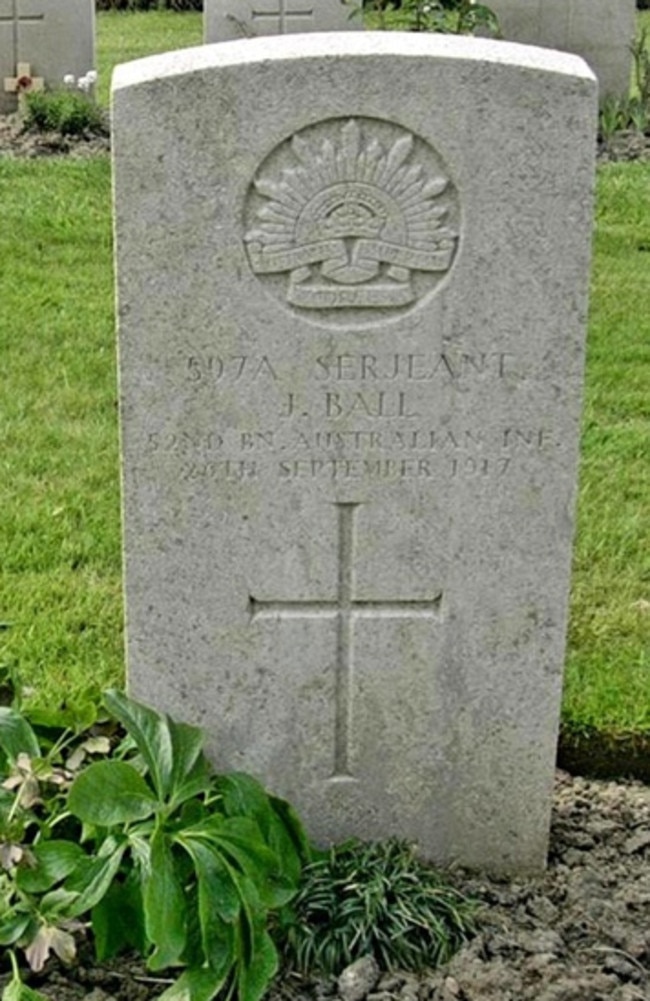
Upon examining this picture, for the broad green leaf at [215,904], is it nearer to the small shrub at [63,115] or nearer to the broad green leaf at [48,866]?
the broad green leaf at [48,866]

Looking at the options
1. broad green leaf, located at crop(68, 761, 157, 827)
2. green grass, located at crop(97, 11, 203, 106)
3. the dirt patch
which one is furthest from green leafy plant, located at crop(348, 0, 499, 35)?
broad green leaf, located at crop(68, 761, 157, 827)

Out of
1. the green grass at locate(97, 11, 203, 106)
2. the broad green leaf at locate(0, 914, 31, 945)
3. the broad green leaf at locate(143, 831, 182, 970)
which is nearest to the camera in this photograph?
the broad green leaf at locate(143, 831, 182, 970)

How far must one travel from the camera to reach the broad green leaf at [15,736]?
3.23 meters

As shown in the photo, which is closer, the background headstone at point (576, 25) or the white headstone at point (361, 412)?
the white headstone at point (361, 412)

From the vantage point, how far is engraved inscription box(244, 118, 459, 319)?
9.93 ft

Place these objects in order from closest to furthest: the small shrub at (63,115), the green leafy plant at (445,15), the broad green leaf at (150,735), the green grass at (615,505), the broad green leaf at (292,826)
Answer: the broad green leaf at (150,735) < the broad green leaf at (292,826) < the green grass at (615,505) < the green leafy plant at (445,15) < the small shrub at (63,115)

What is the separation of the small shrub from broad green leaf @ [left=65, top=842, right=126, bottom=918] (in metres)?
7.22

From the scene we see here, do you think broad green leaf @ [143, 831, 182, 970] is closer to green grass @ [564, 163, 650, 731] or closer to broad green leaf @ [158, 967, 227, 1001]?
broad green leaf @ [158, 967, 227, 1001]

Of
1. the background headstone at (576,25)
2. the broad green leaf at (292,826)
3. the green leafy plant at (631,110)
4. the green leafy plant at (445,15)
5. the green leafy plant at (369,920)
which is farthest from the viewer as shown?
the background headstone at (576,25)

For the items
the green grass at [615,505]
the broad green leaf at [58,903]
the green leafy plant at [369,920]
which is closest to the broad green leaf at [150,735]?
the broad green leaf at [58,903]

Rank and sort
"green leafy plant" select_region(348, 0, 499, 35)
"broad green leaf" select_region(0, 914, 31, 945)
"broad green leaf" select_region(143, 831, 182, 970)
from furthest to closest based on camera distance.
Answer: "green leafy plant" select_region(348, 0, 499, 35) → "broad green leaf" select_region(0, 914, 31, 945) → "broad green leaf" select_region(143, 831, 182, 970)

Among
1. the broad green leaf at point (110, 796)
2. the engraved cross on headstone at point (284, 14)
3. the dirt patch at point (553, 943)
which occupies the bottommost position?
the dirt patch at point (553, 943)

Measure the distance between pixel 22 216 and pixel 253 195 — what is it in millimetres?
5022

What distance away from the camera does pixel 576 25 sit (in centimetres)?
1052
